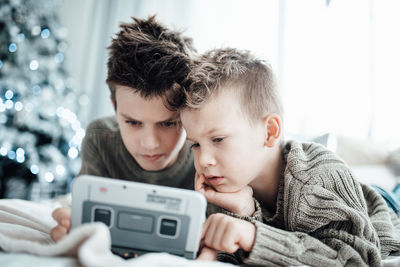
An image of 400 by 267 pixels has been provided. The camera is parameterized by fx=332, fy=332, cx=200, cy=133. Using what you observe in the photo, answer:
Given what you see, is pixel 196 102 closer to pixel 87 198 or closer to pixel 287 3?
pixel 87 198

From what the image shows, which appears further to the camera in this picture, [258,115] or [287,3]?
[287,3]

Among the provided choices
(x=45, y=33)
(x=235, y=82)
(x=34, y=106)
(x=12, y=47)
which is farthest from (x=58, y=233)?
(x=45, y=33)

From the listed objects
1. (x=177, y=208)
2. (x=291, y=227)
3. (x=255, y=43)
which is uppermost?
(x=255, y=43)

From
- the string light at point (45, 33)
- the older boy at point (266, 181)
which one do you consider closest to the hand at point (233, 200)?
the older boy at point (266, 181)

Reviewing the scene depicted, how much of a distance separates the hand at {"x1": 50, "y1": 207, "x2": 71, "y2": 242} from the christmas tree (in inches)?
63.1

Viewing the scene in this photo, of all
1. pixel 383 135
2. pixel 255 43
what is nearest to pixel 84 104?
pixel 255 43

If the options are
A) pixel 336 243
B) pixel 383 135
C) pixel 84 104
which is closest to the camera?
pixel 336 243

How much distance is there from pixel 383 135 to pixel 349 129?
7.8 inches

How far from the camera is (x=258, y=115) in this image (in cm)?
92

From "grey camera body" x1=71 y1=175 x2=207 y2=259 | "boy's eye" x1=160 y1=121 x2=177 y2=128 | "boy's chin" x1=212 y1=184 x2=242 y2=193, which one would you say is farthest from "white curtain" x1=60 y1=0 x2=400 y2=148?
"grey camera body" x1=71 y1=175 x2=207 y2=259

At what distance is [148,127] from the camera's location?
1.01m

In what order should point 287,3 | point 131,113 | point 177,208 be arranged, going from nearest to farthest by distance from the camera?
point 177,208
point 131,113
point 287,3

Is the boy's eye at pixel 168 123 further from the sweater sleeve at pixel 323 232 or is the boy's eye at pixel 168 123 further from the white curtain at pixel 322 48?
the white curtain at pixel 322 48

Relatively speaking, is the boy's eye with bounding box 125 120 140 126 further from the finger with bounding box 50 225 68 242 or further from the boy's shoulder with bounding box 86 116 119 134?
the finger with bounding box 50 225 68 242
